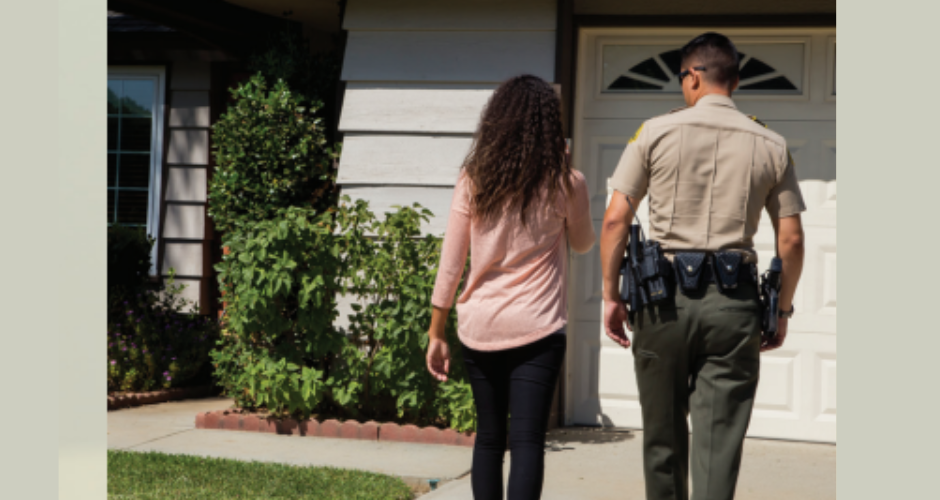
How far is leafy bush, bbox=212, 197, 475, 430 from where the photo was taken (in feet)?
17.7

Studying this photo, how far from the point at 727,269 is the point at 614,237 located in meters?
0.39

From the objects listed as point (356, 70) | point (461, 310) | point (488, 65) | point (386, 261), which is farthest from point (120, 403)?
point (461, 310)

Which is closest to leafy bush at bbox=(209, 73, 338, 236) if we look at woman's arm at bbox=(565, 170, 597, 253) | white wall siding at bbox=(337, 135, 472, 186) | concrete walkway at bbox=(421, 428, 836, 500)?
white wall siding at bbox=(337, 135, 472, 186)

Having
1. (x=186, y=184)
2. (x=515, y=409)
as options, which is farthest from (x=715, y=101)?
(x=186, y=184)

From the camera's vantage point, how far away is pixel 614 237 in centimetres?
319

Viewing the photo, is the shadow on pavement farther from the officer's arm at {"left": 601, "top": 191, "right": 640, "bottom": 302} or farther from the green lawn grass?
the officer's arm at {"left": 601, "top": 191, "right": 640, "bottom": 302}

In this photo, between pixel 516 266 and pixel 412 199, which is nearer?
pixel 516 266

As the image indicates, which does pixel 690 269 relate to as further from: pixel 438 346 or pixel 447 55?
pixel 447 55

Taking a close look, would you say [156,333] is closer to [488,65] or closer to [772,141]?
[488,65]

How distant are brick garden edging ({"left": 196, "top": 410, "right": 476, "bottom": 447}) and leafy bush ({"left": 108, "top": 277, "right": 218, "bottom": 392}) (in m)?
1.28

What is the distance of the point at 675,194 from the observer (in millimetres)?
3100

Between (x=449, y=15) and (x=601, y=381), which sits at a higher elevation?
(x=449, y=15)

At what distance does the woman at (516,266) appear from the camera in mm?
3072

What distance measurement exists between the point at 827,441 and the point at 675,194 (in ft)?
11.0
